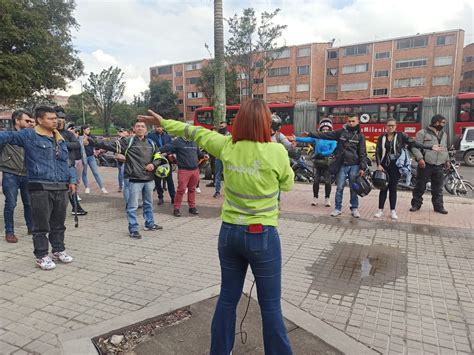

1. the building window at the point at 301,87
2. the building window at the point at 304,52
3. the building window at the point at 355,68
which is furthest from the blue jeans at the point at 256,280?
the building window at the point at 304,52

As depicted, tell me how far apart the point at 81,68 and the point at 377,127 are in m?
17.9

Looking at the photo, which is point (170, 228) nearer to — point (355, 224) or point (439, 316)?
point (355, 224)

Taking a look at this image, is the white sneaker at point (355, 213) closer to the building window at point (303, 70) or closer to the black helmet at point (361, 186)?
the black helmet at point (361, 186)

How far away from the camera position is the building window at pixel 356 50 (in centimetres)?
4681

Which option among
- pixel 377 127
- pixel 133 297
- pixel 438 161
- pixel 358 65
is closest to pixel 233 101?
Result: pixel 358 65

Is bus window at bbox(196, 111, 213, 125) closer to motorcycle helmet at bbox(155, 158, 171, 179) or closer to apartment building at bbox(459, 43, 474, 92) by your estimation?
motorcycle helmet at bbox(155, 158, 171, 179)

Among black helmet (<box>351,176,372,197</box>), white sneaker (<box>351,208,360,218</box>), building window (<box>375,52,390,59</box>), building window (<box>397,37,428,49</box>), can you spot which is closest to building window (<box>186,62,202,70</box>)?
building window (<box>375,52,390,59</box>)

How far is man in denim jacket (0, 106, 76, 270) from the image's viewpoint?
399 cm

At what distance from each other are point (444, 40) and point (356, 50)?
1041 centimetres

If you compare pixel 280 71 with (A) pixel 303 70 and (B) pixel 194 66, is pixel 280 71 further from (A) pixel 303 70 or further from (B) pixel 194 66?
(B) pixel 194 66

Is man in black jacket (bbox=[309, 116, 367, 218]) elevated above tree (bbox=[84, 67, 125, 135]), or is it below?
below

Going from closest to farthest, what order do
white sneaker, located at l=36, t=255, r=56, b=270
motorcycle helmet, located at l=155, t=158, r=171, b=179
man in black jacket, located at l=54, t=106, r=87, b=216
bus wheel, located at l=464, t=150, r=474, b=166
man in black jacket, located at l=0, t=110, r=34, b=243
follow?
white sneaker, located at l=36, t=255, r=56, b=270, man in black jacket, located at l=54, t=106, r=87, b=216, man in black jacket, located at l=0, t=110, r=34, b=243, motorcycle helmet, located at l=155, t=158, r=171, b=179, bus wheel, located at l=464, t=150, r=474, b=166

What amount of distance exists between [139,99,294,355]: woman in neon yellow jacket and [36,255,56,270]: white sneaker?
278 cm

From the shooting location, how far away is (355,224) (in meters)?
6.21
